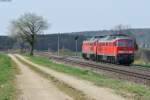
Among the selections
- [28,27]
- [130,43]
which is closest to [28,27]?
[28,27]

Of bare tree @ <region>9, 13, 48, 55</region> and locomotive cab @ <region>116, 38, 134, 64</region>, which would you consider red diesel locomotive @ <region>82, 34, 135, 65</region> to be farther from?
bare tree @ <region>9, 13, 48, 55</region>

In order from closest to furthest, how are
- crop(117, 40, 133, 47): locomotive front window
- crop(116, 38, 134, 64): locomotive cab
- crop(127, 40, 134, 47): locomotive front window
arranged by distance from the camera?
crop(116, 38, 134, 64): locomotive cab
crop(117, 40, 133, 47): locomotive front window
crop(127, 40, 134, 47): locomotive front window

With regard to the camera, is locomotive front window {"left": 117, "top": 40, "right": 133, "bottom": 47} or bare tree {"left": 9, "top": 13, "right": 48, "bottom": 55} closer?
locomotive front window {"left": 117, "top": 40, "right": 133, "bottom": 47}

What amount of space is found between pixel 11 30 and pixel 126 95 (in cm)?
11665

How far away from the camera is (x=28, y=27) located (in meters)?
126

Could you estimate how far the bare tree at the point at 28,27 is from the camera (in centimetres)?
12350

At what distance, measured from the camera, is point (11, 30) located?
13600 cm

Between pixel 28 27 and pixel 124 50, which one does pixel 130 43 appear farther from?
pixel 28 27

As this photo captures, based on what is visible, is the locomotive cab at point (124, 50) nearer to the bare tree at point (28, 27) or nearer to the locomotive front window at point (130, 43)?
the locomotive front window at point (130, 43)

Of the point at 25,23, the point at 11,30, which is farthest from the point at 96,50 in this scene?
the point at 11,30

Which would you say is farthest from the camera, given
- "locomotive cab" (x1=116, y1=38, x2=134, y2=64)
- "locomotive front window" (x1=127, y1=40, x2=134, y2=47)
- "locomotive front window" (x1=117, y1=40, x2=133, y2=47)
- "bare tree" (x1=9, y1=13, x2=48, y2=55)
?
"bare tree" (x1=9, y1=13, x2=48, y2=55)

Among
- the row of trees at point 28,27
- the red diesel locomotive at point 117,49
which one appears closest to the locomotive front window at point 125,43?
the red diesel locomotive at point 117,49

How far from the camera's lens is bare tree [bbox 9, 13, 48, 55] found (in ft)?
405

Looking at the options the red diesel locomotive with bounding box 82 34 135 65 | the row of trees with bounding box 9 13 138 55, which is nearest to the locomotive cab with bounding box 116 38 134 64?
the red diesel locomotive with bounding box 82 34 135 65
